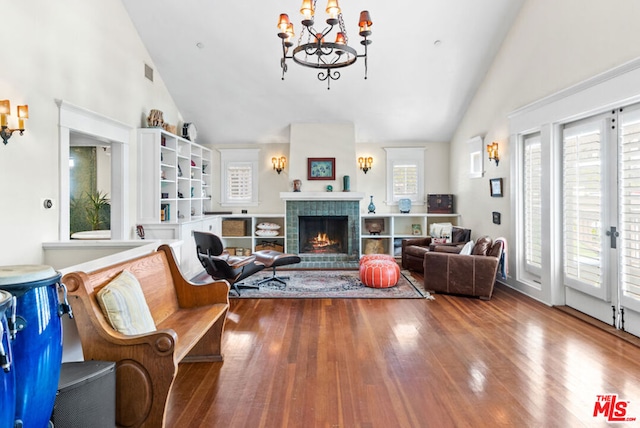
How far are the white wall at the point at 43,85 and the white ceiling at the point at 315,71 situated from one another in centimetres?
104

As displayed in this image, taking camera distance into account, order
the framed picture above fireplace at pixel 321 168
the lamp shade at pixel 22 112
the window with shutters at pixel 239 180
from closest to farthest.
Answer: the lamp shade at pixel 22 112 < the framed picture above fireplace at pixel 321 168 < the window with shutters at pixel 239 180

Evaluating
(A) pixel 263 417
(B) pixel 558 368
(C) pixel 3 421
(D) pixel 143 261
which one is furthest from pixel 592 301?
(C) pixel 3 421

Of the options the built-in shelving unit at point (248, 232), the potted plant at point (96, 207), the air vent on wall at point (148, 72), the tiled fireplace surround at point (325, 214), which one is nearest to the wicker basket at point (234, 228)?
the built-in shelving unit at point (248, 232)

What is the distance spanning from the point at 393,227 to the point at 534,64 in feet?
13.4

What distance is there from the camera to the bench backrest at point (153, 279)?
2.43 m

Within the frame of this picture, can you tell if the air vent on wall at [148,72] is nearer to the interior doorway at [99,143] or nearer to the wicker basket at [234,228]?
the interior doorway at [99,143]

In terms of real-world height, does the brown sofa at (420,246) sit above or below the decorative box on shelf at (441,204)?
below

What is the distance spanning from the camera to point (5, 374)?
1.32 m

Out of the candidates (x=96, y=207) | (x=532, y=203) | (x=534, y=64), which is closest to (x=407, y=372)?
(x=532, y=203)

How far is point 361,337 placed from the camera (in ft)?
12.5

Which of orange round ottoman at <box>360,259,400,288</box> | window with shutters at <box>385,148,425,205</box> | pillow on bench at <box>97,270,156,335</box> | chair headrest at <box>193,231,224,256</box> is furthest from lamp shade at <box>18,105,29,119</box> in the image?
window with shutters at <box>385,148,425,205</box>

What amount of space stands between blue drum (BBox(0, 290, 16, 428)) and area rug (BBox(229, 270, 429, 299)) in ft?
13.0

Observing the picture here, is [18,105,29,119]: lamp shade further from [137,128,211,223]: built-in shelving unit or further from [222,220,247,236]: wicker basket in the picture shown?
[222,220,247,236]: wicker basket

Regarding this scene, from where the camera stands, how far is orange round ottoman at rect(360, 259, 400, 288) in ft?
18.9
